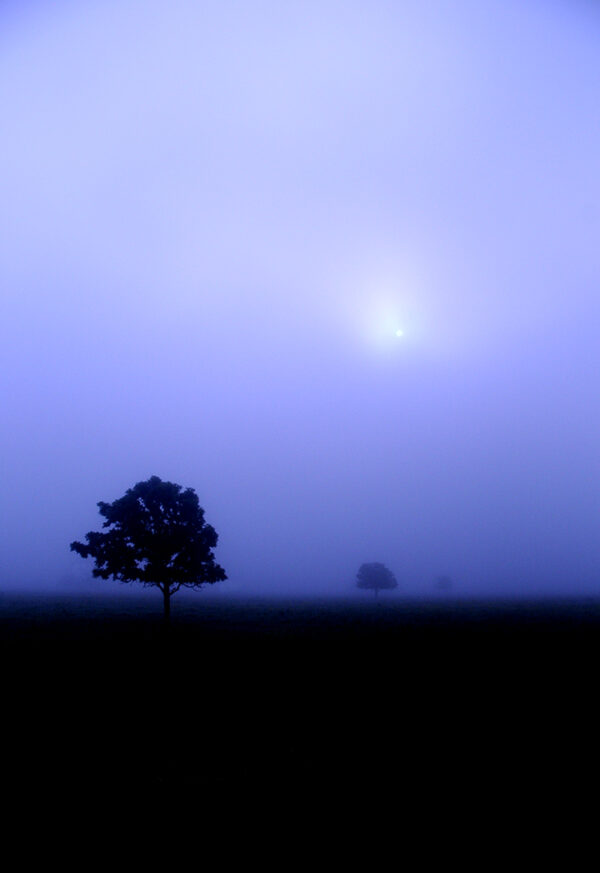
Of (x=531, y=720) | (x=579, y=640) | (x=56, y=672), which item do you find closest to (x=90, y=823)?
(x=531, y=720)

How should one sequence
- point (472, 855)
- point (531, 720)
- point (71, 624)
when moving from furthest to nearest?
1. point (71, 624)
2. point (531, 720)
3. point (472, 855)

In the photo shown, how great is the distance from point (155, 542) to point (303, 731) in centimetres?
2577

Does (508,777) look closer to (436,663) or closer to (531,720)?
(531,720)

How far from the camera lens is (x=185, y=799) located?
951 centimetres

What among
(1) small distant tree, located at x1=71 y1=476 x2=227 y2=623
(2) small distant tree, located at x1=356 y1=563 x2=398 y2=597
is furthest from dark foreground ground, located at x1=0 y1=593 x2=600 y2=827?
(2) small distant tree, located at x1=356 y1=563 x2=398 y2=597

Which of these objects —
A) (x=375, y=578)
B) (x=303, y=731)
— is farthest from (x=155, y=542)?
(x=375, y=578)

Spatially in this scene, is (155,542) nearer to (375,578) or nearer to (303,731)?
(303,731)

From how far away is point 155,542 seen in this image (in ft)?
120

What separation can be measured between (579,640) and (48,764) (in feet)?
116

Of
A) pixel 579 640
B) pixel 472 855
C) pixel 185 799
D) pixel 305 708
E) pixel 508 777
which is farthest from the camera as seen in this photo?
pixel 579 640

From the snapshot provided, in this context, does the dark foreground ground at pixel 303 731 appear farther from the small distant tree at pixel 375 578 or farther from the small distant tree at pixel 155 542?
the small distant tree at pixel 375 578

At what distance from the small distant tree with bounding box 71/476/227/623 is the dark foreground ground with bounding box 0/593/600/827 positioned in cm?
958

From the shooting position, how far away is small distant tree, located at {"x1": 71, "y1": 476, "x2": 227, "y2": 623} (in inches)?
1414

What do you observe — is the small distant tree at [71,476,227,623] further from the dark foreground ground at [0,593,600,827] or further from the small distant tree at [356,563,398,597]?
the small distant tree at [356,563,398,597]
